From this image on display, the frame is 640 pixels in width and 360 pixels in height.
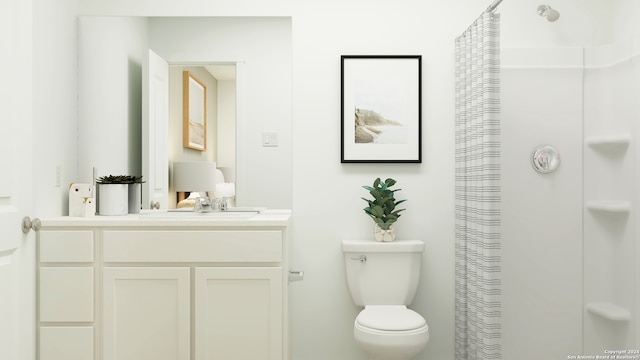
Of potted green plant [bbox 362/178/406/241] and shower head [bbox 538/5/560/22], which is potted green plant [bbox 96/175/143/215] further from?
shower head [bbox 538/5/560/22]

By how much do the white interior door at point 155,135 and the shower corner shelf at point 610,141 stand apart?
205 cm

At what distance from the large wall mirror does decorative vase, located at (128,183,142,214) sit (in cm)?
8

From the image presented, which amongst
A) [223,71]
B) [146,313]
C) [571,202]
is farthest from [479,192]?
[146,313]

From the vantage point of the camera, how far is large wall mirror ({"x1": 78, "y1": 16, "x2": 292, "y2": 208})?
2764mm

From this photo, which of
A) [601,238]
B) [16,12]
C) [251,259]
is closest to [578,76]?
[601,238]

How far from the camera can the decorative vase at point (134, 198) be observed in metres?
2.73

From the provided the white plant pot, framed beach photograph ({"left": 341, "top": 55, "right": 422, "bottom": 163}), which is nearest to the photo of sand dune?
framed beach photograph ({"left": 341, "top": 55, "right": 422, "bottom": 163})

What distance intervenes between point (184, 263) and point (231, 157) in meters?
0.68

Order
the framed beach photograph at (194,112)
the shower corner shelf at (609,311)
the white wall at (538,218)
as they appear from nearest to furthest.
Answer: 1. the shower corner shelf at (609,311)
2. the white wall at (538,218)
3. the framed beach photograph at (194,112)

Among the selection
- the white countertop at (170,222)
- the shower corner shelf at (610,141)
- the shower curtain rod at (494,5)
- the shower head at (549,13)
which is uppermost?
the shower head at (549,13)

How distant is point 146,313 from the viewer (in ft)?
7.60

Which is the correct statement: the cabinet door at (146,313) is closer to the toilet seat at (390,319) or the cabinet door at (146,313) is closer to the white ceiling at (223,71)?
the toilet seat at (390,319)

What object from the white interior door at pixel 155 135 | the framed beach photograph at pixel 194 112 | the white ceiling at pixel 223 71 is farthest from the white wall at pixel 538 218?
the white interior door at pixel 155 135

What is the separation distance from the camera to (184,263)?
2.32m
